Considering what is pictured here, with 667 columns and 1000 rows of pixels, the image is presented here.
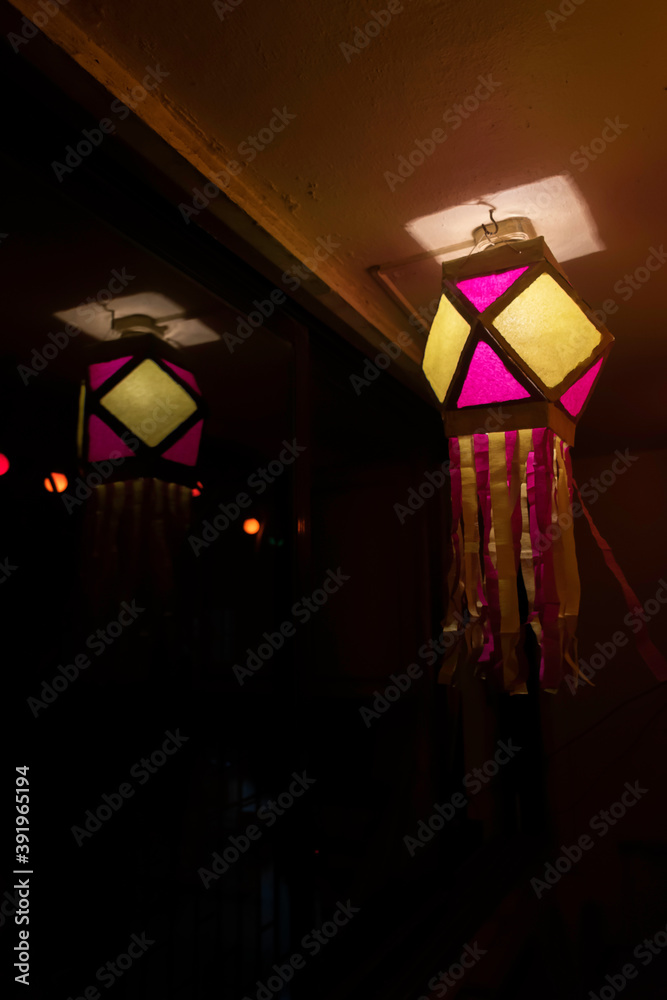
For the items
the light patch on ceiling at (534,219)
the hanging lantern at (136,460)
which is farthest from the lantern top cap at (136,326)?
the light patch on ceiling at (534,219)

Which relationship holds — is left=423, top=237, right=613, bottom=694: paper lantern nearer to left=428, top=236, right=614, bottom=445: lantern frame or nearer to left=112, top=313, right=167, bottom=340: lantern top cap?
left=428, top=236, right=614, bottom=445: lantern frame

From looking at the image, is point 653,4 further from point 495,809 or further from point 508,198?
point 495,809

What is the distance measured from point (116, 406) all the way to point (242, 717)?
93 centimetres

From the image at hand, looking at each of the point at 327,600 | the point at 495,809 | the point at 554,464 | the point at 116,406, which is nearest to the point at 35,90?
the point at 116,406

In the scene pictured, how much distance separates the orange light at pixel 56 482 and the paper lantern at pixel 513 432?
3.18ft

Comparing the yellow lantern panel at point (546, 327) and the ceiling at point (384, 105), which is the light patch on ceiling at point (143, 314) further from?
the yellow lantern panel at point (546, 327)

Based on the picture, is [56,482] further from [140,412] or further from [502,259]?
[502,259]

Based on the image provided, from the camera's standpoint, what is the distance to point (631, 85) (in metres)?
1.48

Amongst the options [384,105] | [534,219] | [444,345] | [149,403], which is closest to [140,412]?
[149,403]

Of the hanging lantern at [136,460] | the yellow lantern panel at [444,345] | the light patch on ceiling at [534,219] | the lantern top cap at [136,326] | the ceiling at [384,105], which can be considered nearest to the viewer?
the ceiling at [384,105]

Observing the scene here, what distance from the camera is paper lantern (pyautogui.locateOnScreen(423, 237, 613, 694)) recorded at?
160cm

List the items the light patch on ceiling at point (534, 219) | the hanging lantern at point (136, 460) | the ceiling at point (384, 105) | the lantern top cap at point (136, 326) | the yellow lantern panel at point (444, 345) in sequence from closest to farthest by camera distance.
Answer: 1. the ceiling at point (384, 105)
2. the hanging lantern at point (136, 460)
3. the lantern top cap at point (136, 326)
4. the yellow lantern panel at point (444, 345)
5. the light patch on ceiling at point (534, 219)

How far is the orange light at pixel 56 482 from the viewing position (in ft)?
4.35

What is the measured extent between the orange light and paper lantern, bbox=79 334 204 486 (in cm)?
8
